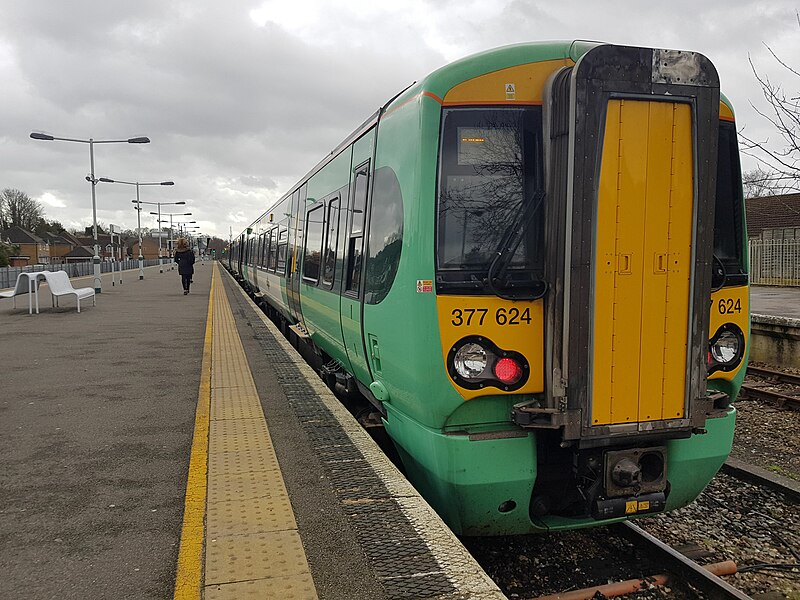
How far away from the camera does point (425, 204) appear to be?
3592 mm

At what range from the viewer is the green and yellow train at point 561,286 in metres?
3.38

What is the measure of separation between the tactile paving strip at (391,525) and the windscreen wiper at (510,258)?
1212 mm

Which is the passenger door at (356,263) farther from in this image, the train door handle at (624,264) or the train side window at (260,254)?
the train side window at (260,254)

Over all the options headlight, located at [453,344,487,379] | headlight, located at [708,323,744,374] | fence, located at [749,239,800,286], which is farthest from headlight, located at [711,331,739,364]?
fence, located at [749,239,800,286]

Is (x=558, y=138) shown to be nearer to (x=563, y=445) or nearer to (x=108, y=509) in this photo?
(x=563, y=445)

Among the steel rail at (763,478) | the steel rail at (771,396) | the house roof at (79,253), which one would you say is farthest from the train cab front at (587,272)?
the house roof at (79,253)

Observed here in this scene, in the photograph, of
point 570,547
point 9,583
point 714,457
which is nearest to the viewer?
point 9,583

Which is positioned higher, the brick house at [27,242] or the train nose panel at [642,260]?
the brick house at [27,242]

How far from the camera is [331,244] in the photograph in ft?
21.4

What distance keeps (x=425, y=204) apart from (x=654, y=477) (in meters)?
1.98

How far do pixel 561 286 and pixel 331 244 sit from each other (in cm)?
347

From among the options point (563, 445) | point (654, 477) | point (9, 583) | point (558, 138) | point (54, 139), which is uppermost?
point (54, 139)

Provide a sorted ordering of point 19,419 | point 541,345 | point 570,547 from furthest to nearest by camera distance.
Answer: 1. point 19,419
2. point 570,547
3. point 541,345

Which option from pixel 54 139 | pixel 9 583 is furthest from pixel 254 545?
pixel 54 139
